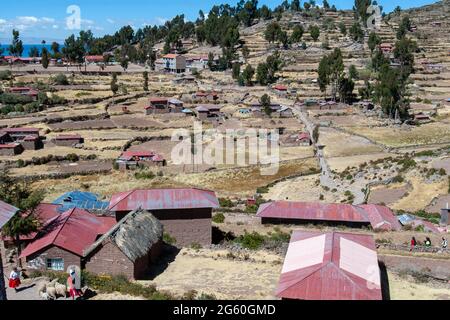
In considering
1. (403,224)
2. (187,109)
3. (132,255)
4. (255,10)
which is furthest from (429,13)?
(132,255)

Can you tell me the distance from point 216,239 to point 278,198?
39.5ft

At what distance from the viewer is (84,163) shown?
51.5 meters

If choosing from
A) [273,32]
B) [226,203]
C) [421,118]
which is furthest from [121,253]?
[273,32]

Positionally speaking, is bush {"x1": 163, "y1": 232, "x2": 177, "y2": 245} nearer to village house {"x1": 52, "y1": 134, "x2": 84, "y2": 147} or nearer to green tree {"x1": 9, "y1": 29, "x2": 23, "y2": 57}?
village house {"x1": 52, "y1": 134, "x2": 84, "y2": 147}

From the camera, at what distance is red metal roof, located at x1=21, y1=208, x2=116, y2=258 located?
2134cm

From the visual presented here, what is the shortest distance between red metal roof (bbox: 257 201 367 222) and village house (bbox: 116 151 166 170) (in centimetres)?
2200

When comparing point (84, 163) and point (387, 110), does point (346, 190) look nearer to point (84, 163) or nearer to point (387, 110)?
point (84, 163)

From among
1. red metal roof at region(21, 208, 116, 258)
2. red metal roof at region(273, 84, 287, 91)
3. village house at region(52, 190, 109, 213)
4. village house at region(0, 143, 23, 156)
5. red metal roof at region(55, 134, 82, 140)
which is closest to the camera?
red metal roof at region(21, 208, 116, 258)

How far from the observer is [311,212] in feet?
95.0

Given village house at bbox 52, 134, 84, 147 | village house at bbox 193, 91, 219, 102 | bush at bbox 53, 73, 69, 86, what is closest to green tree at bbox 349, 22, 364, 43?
village house at bbox 193, 91, 219, 102

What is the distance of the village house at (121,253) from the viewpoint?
67.9 ft

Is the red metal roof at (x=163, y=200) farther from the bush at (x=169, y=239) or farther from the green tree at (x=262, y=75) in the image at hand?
the green tree at (x=262, y=75)

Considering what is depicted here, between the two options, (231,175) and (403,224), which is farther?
(231,175)
